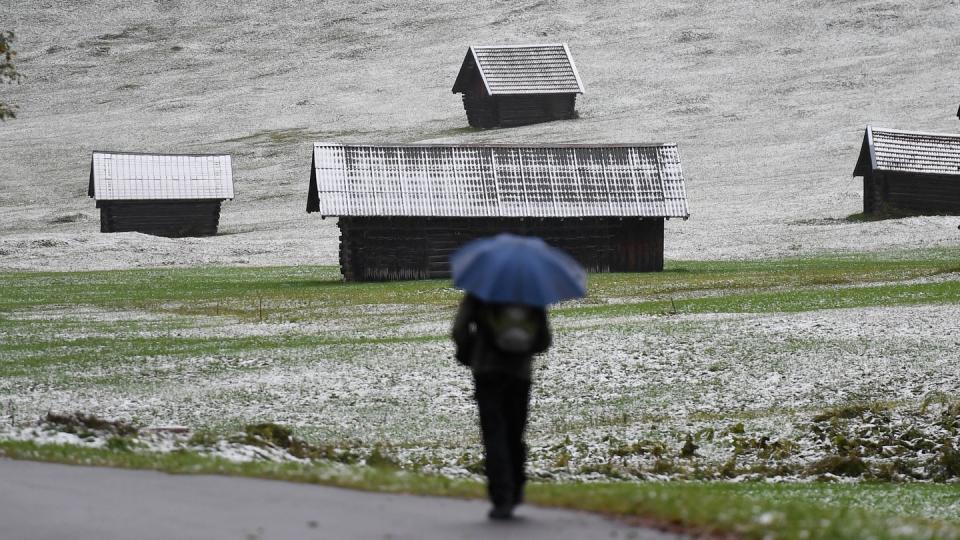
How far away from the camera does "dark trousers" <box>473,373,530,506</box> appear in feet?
32.2

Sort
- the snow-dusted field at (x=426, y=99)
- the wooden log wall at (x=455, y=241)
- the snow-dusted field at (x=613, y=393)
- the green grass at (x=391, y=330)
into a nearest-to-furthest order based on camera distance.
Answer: the green grass at (x=391, y=330) < the snow-dusted field at (x=613, y=393) < the wooden log wall at (x=455, y=241) < the snow-dusted field at (x=426, y=99)

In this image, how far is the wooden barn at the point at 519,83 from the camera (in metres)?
97.6

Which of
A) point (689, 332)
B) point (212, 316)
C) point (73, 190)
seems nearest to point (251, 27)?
point (73, 190)

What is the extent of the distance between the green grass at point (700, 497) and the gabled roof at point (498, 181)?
32.3 metres

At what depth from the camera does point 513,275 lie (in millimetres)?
9469

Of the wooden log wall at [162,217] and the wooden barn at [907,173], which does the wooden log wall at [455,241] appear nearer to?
the wooden barn at [907,173]

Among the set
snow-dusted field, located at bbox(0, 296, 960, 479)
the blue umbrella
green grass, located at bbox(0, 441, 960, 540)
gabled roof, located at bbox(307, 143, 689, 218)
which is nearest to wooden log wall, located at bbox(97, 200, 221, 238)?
gabled roof, located at bbox(307, 143, 689, 218)

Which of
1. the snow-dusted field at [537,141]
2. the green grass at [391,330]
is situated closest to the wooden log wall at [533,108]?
the snow-dusted field at [537,141]

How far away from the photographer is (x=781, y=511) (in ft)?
32.5

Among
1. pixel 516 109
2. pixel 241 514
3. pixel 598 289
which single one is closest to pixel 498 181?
pixel 598 289

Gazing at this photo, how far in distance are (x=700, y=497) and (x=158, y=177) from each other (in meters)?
67.6

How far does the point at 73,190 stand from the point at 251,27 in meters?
61.2

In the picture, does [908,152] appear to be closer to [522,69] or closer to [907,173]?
[907,173]

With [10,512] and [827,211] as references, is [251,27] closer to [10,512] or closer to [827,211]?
[827,211]
